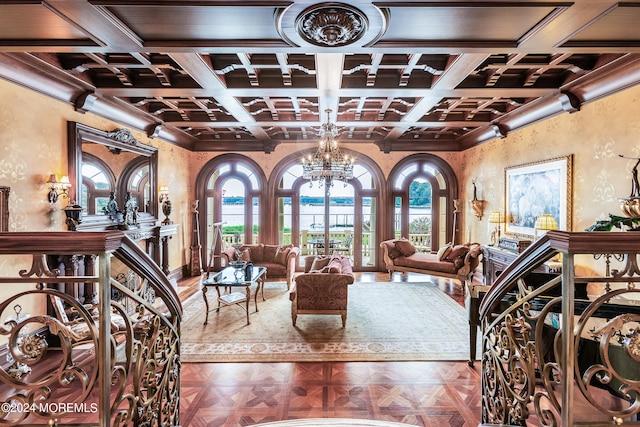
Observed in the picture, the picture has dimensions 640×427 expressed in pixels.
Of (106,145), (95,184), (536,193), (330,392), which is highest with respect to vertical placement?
(106,145)

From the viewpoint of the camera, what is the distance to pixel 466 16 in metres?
2.52

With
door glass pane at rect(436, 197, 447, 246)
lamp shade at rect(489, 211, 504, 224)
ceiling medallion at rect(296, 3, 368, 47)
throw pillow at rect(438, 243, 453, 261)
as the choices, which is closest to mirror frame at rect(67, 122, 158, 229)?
ceiling medallion at rect(296, 3, 368, 47)

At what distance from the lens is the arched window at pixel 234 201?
27.5 feet

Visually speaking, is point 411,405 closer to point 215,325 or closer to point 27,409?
point 27,409

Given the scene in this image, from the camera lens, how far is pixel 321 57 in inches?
138

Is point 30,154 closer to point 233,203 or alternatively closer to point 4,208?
point 4,208

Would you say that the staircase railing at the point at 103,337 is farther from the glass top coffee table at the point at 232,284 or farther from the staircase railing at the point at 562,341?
the glass top coffee table at the point at 232,284

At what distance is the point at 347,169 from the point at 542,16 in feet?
10.9

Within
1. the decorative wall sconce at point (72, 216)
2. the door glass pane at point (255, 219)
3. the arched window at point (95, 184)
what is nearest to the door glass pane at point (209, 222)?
the door glass pane at point (255, 219)

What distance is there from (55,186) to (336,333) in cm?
395

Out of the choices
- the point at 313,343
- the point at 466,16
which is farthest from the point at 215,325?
the point at 466,16

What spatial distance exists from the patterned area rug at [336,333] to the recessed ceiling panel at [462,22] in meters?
3.32

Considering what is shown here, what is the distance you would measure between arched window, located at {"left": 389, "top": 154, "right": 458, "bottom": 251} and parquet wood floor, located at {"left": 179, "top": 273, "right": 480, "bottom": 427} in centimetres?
515

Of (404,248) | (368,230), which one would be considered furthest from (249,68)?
(368,230)
